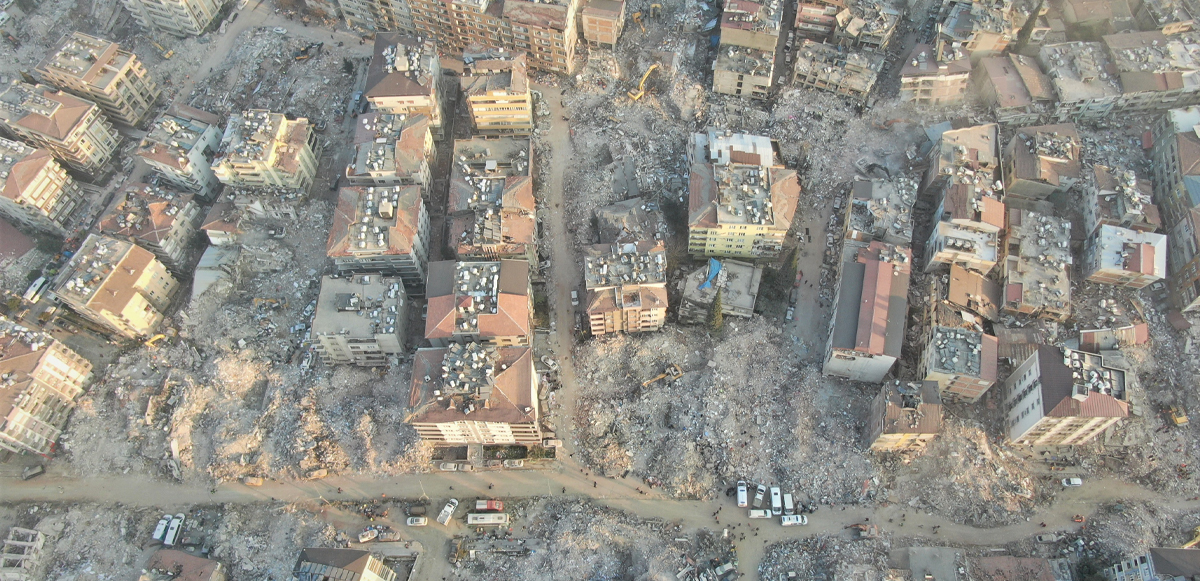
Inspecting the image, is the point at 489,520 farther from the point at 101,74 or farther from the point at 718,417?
the point at 101,74

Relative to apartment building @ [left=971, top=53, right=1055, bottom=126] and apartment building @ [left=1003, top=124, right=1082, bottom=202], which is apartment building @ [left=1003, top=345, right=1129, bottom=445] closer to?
apartment building @ [left=1003, top=124, right=1082, bottom=202]

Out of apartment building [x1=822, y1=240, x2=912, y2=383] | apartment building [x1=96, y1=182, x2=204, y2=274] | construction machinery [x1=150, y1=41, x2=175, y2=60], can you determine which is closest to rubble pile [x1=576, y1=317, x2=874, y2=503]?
apartment building [x1=822, y1=240, x2=912, y2=383]

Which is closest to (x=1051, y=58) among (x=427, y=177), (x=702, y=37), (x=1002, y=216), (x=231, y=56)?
(x=1002, y=216)

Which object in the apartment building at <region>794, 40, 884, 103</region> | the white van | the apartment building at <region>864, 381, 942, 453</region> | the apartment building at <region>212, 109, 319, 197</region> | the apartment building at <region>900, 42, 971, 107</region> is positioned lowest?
the white van

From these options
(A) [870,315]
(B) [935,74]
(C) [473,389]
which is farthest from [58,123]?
(B) [935,74]

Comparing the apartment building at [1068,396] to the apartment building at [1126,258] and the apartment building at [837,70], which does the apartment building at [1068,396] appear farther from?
the apartment building at [837,70]

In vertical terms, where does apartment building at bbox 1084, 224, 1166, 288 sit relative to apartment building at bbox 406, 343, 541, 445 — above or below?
above
